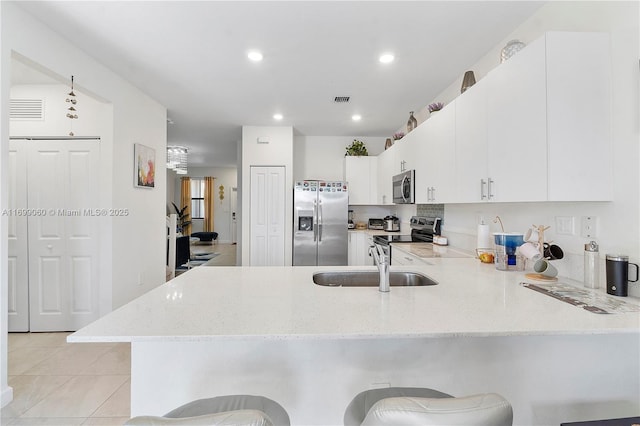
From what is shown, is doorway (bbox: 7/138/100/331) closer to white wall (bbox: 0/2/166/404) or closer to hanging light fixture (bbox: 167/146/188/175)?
white wall (bbox: 0/2/166/404)

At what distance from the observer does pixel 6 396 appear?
1938 mm

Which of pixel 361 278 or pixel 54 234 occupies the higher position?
pixel 54 234

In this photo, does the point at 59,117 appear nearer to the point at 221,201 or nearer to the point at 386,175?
the point at 386,175

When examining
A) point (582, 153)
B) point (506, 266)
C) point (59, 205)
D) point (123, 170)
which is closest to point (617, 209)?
point (582, 153)

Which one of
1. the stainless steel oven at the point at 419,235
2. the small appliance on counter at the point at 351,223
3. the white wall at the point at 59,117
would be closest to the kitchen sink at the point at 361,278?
the stainless steel oven at the point at 419,235

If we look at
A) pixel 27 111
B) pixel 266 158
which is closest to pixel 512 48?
pixel 266 158

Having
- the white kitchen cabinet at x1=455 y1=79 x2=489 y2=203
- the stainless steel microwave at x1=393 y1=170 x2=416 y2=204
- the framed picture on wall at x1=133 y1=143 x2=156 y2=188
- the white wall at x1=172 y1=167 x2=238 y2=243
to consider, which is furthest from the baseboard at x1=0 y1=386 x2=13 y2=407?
the white wall at x1=172 y1=167 x2=238 y2=243

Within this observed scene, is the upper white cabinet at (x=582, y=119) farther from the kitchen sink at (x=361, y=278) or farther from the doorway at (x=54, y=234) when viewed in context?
the doorway at (x=54, y=234)

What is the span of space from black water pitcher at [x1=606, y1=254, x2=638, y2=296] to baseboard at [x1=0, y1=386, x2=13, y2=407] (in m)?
3.50

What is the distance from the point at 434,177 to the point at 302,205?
7.96ft

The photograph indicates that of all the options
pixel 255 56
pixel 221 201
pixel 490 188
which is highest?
pixel 255 56

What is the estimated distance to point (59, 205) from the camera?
3.07m

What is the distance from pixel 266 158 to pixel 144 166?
187 centimetres

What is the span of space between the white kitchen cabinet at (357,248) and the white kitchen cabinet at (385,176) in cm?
67
